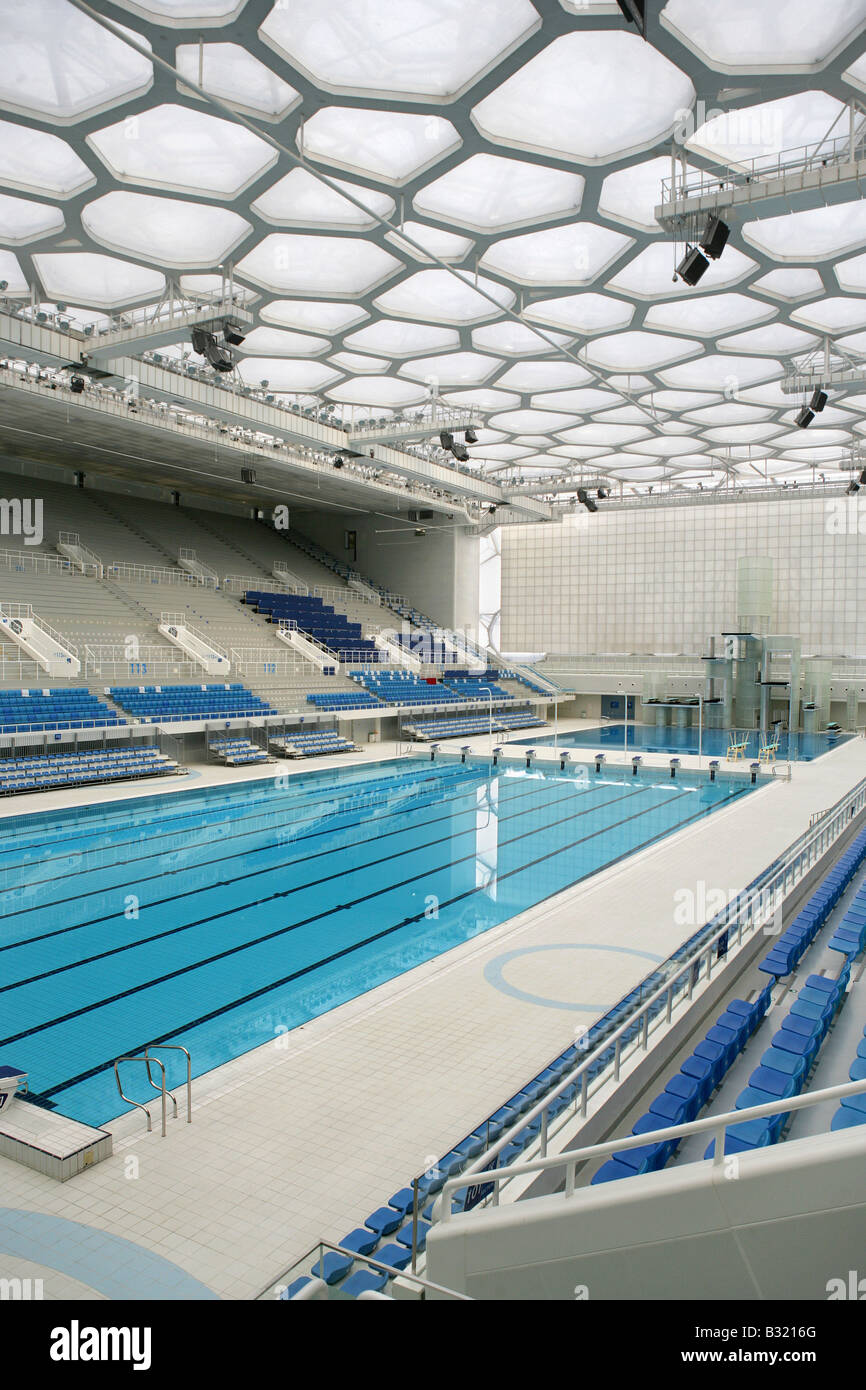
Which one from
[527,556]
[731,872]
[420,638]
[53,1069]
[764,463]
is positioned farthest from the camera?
[527,556]

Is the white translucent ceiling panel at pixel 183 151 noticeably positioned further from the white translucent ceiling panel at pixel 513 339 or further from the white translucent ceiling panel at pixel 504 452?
the white translucent ceiling panel at pixel 504 452

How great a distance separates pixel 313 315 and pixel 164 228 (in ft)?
11.7

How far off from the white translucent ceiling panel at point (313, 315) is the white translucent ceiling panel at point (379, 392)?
323cm

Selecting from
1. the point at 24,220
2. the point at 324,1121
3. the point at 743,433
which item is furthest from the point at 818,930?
the point at 743,433

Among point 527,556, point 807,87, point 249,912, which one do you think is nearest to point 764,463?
point 527,556

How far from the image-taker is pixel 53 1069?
6062 mm

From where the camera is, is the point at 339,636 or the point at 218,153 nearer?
the point at 218,153

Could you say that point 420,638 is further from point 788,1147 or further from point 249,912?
point 788,1147

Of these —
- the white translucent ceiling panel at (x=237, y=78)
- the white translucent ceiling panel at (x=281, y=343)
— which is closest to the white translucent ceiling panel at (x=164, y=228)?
the white translucent ceiling panel at (x=237, y=78)

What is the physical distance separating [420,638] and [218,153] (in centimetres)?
2398

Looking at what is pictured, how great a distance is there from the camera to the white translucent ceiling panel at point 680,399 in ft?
64.8

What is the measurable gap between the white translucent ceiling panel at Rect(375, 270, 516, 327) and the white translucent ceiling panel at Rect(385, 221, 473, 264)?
35 centimetres

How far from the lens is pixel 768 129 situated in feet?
31.0

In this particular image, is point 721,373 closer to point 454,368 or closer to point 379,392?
point 454,368
